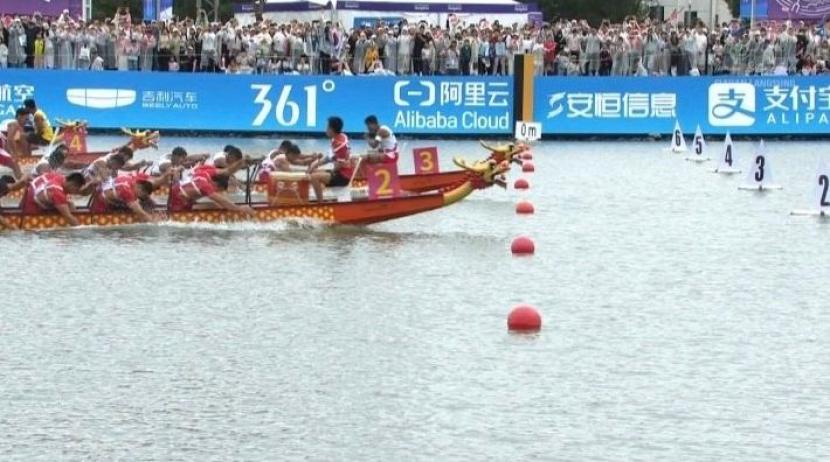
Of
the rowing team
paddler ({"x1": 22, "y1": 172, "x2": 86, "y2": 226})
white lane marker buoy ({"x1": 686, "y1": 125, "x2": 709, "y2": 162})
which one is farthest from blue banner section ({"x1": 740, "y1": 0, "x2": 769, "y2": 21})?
paddler ({"x1": 22, "y1": 172, "x2": 86, "y2": 226})

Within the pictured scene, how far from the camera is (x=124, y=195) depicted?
2700 cm

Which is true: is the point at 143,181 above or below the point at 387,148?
below

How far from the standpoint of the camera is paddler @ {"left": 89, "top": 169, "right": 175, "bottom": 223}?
26984 mm

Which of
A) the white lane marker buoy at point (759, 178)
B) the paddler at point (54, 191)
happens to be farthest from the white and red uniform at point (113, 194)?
the white lane marker buoy at point (759, 178)

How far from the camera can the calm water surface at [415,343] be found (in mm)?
14805

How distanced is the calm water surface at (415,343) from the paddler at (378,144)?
113cm

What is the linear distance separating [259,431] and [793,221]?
1738 cm

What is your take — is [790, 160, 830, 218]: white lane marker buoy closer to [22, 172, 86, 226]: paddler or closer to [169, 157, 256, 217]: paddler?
[169, 157, 256, 217]: paddler

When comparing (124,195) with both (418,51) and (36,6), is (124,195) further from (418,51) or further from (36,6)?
(36,6)

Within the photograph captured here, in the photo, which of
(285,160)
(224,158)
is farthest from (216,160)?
(285,160)

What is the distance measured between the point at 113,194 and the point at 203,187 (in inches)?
49.9

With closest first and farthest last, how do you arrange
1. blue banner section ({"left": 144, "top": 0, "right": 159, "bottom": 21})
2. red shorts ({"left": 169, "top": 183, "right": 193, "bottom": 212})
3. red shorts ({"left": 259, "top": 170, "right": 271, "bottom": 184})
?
red shorts ({"left": 169, "top": 183, "right": 193, "bottom": 212}) < red shorts ({"left": 259, "top": 170, "right": 271, "bottom": 184}) < blue banner section ({"left": 144, "top": 0, "right": 159, "bottom": 21})

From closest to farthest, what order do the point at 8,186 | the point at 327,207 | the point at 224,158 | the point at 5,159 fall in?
1. the point at 8,186
2. the point at 327,207
3. the point at 224,158
4. the point at 5,159

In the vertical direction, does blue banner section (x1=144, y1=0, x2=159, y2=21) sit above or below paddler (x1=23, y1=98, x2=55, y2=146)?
above
